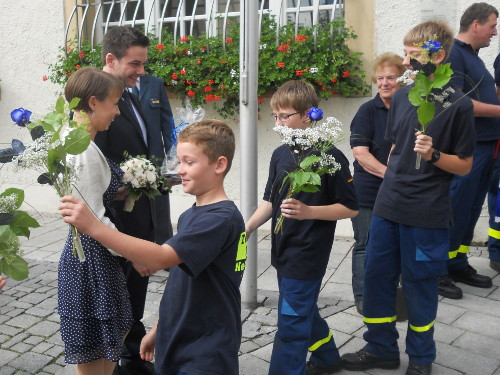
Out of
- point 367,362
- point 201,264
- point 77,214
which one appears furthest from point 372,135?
point 77,214

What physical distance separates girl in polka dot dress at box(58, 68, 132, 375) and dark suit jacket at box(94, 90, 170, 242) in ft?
1.43

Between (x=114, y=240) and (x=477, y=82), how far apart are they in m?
3.67

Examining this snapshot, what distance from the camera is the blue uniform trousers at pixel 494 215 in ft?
18.3

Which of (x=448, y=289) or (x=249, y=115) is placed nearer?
(x=249, y=115)

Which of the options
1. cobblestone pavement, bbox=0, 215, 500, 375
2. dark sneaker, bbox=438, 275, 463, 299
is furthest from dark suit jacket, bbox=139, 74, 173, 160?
dark sneaker, bbox=438, 275, 463, 299

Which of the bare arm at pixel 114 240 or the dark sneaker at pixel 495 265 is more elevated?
the bare arm at pixel 114 240

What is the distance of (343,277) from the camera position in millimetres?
5543

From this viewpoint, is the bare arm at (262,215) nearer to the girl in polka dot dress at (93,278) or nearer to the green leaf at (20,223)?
the girl in polka dot dress at (93,278)

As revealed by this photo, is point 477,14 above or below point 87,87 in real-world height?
above

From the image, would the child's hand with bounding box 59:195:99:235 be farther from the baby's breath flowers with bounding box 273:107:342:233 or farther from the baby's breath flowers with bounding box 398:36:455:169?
the baby's breath flowers with bounding box 398:36:455:169

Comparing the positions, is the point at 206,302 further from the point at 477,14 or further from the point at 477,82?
the point at 477,14

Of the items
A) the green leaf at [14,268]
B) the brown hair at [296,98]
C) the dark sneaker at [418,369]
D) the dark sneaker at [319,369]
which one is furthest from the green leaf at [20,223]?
the dark sneaker at [418,369]

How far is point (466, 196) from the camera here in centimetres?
511

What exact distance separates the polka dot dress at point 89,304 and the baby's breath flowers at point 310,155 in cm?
96
